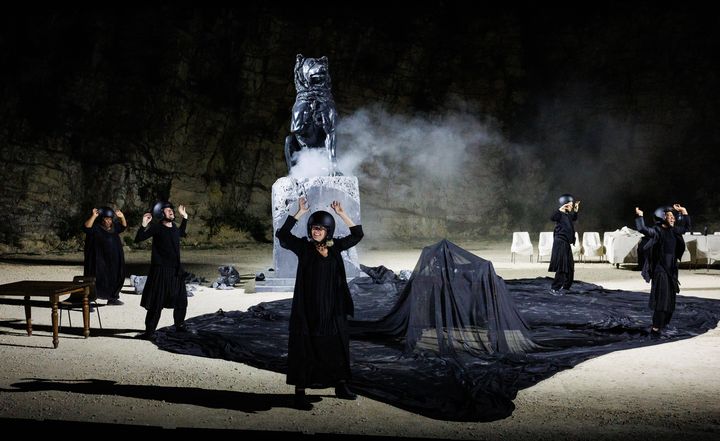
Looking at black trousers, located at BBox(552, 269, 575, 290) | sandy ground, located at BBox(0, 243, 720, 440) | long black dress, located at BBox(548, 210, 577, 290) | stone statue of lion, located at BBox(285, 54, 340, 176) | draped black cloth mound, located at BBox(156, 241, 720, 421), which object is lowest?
sandy ground, located at BBox(0, 243, 720, 440)

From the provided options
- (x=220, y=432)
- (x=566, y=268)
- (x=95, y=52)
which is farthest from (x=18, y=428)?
(x=95, y=52)

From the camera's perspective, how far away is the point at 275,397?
4.44 m

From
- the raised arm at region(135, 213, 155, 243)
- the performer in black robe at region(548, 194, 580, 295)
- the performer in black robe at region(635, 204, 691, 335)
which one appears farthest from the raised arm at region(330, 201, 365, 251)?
the performer in black robe at region(548, 194, 580, 295)

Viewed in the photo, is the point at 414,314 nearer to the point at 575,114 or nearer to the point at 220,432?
the point at 220,432

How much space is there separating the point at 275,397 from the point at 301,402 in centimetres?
34

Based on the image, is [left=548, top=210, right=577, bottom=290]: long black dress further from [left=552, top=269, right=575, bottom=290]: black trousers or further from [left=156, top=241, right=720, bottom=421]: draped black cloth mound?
[left=156, top=241, right=720, bottom=421]: draped black cloth mound

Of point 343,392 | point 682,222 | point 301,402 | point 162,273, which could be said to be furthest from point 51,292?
point 682,222

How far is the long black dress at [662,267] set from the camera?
6375 millimetres

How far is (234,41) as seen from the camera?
22.7m

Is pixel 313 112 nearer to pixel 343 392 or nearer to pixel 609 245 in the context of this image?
pixel 343 392

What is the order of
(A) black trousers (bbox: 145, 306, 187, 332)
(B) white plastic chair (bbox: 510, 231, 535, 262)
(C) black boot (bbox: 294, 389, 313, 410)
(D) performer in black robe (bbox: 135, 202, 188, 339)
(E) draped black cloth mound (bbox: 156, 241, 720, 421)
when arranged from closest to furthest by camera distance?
(C) black boot (bbox: 294, 389, 313, 410), (E) draped black cloth mound (bbox: 156, 241, 720, 421), (D) performer in black robe (bbox: 135, 202, 188, 339), (A) black trousers (bbox: 145, 306, 187, 332), (B) white plastic chair (bbox: 510, 231, 535, 262)

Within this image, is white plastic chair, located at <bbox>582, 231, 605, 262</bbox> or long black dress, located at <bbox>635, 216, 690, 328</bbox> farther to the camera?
white plastic chair, located at <bbox>582, 231, 605, 262</bbox>

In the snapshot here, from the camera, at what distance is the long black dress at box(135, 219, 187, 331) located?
6355 mm

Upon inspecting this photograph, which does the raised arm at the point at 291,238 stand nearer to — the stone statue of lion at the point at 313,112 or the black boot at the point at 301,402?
the black boot at the point at 301,402
